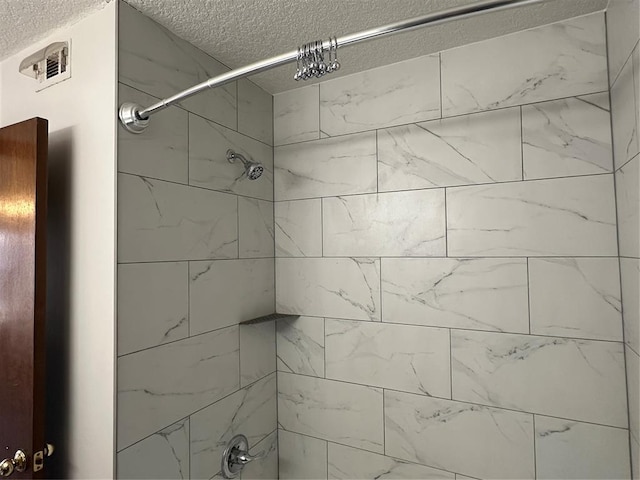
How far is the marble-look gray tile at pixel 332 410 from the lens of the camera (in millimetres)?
1589

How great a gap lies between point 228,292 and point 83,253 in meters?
0.54

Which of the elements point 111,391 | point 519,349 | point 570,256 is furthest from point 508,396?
point 111,391

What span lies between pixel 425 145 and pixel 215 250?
3.05 feet

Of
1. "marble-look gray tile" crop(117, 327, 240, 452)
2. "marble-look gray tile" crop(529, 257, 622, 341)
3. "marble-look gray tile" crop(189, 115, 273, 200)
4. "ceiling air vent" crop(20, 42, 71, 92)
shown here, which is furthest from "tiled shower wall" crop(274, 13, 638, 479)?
"ceiling air vent" crop(20, 42, 71, 92)

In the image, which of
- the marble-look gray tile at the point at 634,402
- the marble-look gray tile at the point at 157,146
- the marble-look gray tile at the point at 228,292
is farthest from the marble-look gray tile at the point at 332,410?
the marble-look gray tile at the point at 157,146

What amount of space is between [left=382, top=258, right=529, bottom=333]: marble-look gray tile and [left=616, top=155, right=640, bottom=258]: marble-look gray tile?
30 centimetres

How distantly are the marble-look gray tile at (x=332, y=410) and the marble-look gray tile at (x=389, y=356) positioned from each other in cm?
6

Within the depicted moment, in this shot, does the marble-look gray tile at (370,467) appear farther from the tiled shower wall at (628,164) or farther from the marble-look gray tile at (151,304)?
the marble-look gray tile at (151,304)

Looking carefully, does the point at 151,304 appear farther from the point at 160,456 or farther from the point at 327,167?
the point at 327,167

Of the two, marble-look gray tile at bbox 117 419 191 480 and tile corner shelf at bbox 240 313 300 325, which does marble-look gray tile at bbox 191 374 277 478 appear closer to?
marble-look gray tile at bbox 117 419 191 480

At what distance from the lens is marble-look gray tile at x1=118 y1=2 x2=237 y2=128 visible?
1177 millimetres

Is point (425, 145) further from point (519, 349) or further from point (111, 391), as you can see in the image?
point (111, 391)

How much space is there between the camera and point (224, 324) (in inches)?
59.5

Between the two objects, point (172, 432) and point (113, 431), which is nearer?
point (113, 431)
